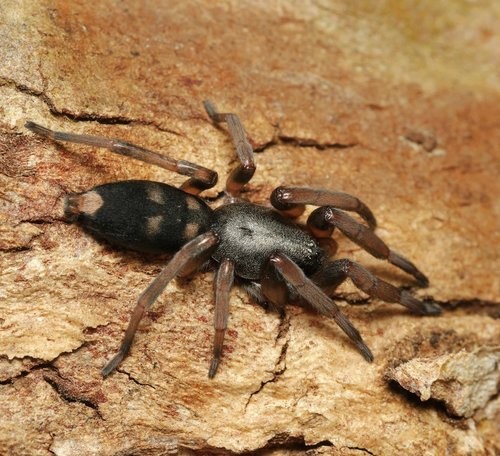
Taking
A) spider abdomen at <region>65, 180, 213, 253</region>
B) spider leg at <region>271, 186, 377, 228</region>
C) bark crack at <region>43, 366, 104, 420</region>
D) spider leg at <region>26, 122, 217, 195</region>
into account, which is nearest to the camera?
bark crack at <region>43, 366, 104, 420</region>

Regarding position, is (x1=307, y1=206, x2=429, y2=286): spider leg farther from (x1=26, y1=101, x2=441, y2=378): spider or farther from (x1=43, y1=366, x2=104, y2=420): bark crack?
(x1=43, y1=366, x2=104, y2=420): bark crack

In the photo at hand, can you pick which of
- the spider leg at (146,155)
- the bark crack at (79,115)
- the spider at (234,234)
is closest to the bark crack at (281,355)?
the spider at (234,234)

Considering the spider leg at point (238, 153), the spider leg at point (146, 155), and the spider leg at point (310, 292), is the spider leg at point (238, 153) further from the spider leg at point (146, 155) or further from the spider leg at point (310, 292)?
the spider leg at point (310, 292)

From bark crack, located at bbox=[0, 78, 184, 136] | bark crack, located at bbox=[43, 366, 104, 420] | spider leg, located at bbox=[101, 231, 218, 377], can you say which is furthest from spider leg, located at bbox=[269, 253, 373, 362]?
bark crack, located at bbox=[43, 366, 104, 420]

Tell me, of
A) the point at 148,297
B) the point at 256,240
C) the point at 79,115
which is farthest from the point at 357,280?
the point at 79,115

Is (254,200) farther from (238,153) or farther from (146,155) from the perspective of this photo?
(146,155)

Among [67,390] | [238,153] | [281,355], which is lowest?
[67,390]
